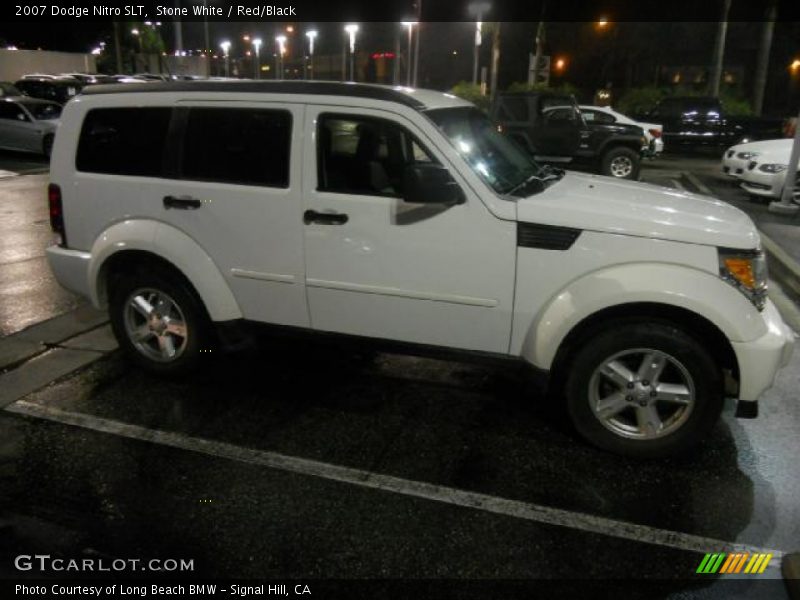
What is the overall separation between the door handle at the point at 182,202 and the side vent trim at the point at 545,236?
205 cm

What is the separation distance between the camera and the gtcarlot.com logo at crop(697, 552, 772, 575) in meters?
2.89

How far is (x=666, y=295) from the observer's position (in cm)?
346

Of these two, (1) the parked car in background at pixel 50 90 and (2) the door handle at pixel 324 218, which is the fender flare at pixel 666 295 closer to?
(2) the door handle at pixel 324 218

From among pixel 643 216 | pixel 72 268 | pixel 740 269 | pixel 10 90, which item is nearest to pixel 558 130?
pixel 643 216

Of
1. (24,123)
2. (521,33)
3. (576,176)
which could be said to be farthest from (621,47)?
(576,176)

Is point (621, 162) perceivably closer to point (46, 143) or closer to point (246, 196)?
point (246, 196)

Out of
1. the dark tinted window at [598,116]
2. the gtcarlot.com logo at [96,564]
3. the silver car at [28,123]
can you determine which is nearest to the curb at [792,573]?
the gtcarlot.com logo at [96,564]

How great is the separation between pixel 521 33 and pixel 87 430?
2056 inches

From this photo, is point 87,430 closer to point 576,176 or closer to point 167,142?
point 167,142

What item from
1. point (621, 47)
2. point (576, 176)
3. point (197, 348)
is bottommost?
point (197, 348)

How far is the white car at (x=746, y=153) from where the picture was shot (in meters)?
12.2

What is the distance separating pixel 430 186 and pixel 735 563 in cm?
231

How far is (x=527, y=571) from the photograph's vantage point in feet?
9.41

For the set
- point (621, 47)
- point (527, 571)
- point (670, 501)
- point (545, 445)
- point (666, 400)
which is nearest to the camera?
point (527, 571)
